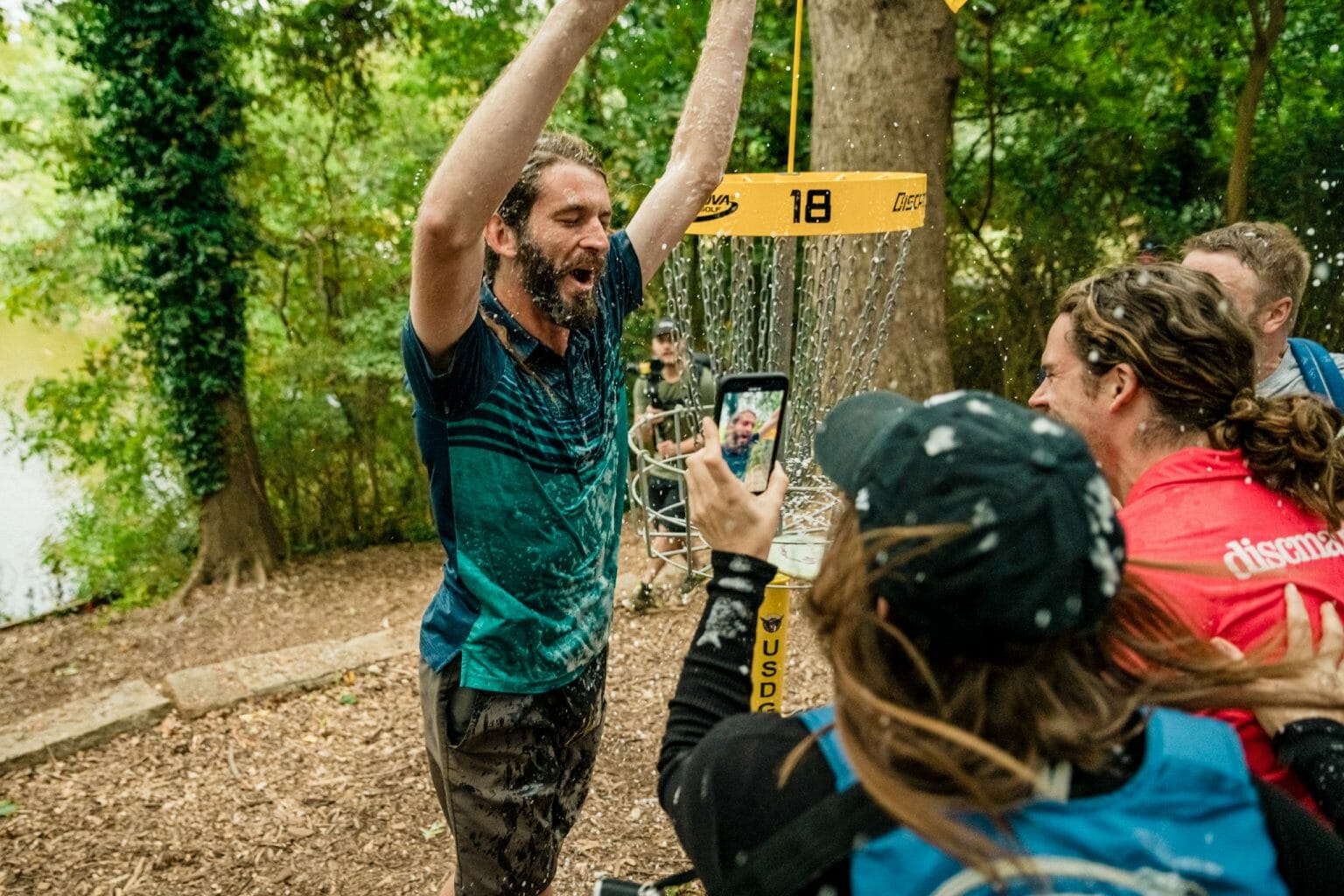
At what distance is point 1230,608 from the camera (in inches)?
56.5

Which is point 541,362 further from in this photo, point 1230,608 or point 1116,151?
point 1116,151

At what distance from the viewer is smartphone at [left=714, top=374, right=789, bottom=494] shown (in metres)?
1.59

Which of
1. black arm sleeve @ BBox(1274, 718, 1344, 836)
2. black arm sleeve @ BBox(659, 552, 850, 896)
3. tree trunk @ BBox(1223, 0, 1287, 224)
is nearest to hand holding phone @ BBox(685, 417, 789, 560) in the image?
black arm sleeve @ BBox(659, 552, 850, 896)

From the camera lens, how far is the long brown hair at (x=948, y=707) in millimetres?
920

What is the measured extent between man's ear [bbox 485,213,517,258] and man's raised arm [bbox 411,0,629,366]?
1.68 ft

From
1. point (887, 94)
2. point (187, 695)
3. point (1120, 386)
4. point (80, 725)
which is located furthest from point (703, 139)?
point (80, 725)

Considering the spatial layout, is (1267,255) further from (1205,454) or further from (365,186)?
(365,186)

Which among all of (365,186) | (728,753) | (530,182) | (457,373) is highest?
(365,186)

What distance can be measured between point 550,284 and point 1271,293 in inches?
89.2

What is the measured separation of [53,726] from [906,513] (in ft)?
16.4

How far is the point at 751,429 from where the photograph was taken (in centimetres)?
163

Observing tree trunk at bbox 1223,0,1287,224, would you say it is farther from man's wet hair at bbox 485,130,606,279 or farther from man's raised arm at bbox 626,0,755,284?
man's wet hair at bbox 485,130,606,279

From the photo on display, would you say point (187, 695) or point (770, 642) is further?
point (187, 695)

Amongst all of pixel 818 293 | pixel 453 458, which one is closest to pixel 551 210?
pixel 453 458
